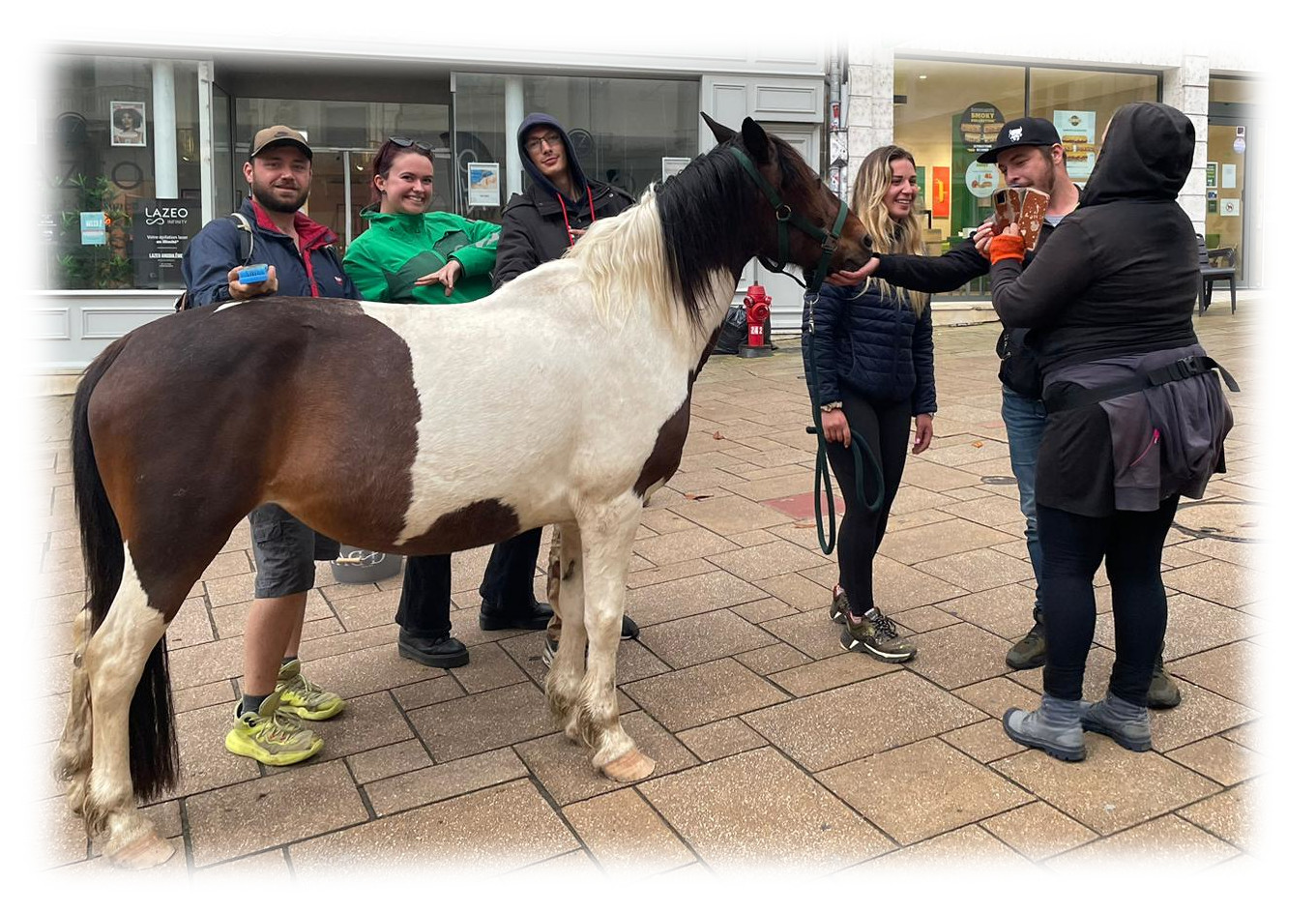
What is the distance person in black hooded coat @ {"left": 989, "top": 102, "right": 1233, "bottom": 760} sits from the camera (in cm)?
295

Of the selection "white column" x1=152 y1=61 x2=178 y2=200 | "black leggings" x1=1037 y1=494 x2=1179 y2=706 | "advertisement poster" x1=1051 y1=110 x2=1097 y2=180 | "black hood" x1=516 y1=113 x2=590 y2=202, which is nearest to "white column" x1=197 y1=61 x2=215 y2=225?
"white column" x1=152 y1=61 x2=178 y2=200

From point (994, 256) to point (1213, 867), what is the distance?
1.85 metres

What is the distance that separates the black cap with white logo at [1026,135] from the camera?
11.8ft

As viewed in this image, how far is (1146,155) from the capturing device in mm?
2916

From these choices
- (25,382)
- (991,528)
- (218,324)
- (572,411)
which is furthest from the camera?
(25,382)

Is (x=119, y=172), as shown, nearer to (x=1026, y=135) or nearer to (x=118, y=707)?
(x=118, y=707)

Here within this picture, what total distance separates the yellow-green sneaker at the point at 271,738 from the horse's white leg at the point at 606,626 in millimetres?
881

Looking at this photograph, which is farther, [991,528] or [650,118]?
[650,118]

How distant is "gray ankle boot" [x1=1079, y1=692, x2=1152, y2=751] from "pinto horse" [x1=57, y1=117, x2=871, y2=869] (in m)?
1.45

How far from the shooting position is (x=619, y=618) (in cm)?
323

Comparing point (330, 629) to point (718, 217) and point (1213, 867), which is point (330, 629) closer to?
point (718, 217)

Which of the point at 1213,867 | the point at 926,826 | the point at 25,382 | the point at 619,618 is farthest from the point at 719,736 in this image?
the point at 25,382

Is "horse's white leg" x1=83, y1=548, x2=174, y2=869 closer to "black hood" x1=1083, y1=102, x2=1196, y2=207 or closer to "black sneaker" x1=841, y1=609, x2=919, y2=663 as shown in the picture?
"black sneaker" x1=841, y1=609, x2=919, y2=663

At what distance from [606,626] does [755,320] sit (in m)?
9.59
